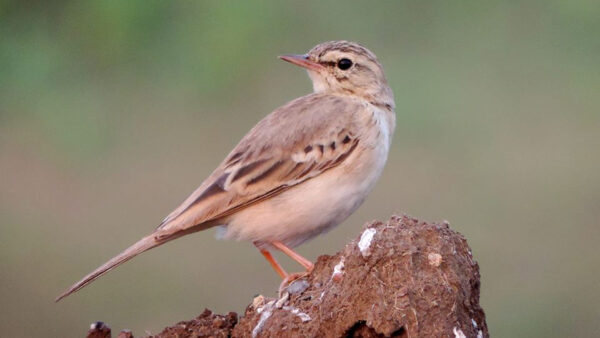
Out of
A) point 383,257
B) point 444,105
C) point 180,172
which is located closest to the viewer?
point 383,257

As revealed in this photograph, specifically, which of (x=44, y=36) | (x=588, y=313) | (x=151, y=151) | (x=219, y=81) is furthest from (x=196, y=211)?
(x=44, y=36)

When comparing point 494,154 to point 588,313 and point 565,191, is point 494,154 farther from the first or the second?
point 588,313

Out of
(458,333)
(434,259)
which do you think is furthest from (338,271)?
(458,333)

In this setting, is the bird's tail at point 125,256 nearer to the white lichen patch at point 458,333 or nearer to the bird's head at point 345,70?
the bird's head at point 345,70

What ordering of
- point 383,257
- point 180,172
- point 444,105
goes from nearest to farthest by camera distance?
1. point 383,257
2. point 180,172
3. point 444,105

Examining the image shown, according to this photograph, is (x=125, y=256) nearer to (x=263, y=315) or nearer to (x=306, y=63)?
(x=263, y=315)

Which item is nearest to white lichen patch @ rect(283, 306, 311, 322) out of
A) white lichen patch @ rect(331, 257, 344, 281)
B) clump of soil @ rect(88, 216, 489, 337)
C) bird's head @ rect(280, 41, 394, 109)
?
clump of soil @ rect(88, 216, 489, 337)
